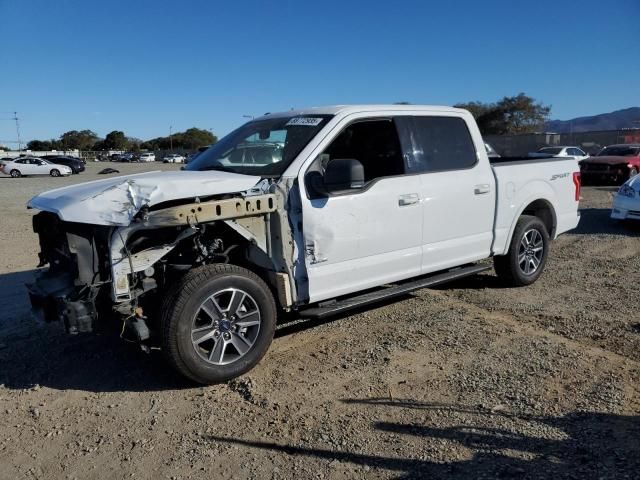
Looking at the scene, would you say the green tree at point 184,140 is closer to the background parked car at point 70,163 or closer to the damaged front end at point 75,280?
the background parked car at point 70,163

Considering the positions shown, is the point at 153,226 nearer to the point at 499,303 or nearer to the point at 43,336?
the point at 43,336

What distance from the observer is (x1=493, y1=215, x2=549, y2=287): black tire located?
6043 millimetres

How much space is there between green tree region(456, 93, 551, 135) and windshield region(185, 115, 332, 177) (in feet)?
212

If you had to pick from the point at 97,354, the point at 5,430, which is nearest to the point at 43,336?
the point at 97,354

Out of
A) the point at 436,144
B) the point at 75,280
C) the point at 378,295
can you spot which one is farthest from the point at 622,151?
the point at 75,280

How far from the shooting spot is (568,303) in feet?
18.5

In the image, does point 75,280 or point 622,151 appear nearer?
point 75,280

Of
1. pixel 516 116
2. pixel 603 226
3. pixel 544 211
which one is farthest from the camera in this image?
pixel 516 116

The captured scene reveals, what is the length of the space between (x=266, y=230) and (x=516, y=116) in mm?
68910

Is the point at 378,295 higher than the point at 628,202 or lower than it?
lower

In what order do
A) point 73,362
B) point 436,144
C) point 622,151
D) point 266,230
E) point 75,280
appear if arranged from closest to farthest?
point 75,280, point 266,230, point 73,362, point 436,144, point 622,151

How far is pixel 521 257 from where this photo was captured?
6.19 m

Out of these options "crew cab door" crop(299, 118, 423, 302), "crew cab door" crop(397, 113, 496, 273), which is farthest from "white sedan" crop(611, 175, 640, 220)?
"crew cab door" crop(299, 118, 423, 302)

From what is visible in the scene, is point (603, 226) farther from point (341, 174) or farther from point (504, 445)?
point (504, 445)
